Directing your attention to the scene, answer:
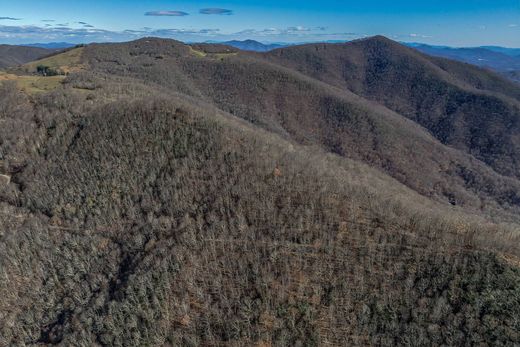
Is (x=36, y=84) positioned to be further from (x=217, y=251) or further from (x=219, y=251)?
(x=219, y=251)

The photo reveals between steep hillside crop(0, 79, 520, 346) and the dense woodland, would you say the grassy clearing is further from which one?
steep hillside crop(0, 79, 520, 346)

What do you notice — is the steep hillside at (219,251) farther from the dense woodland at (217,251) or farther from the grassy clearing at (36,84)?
the grassy clearing at (36,84)

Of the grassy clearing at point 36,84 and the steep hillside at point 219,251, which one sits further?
the grassy clearing at point 36,84

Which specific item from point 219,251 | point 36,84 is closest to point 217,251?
point 219,251

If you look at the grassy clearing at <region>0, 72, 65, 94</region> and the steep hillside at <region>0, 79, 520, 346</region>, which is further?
the grassy clearing at <region>0, 72, 65, 94</region>

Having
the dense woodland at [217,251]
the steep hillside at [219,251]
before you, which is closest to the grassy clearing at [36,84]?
the dense woodland at [217,251]

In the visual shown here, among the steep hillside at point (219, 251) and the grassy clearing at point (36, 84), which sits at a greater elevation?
the grassy clearing at point (36, 84)

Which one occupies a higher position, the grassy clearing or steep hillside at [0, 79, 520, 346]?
the grassy clearing

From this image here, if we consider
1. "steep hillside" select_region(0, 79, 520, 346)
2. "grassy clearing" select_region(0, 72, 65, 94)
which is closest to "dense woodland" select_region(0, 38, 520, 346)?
"steep hillside" select_region(0, 79, 520, 346)
